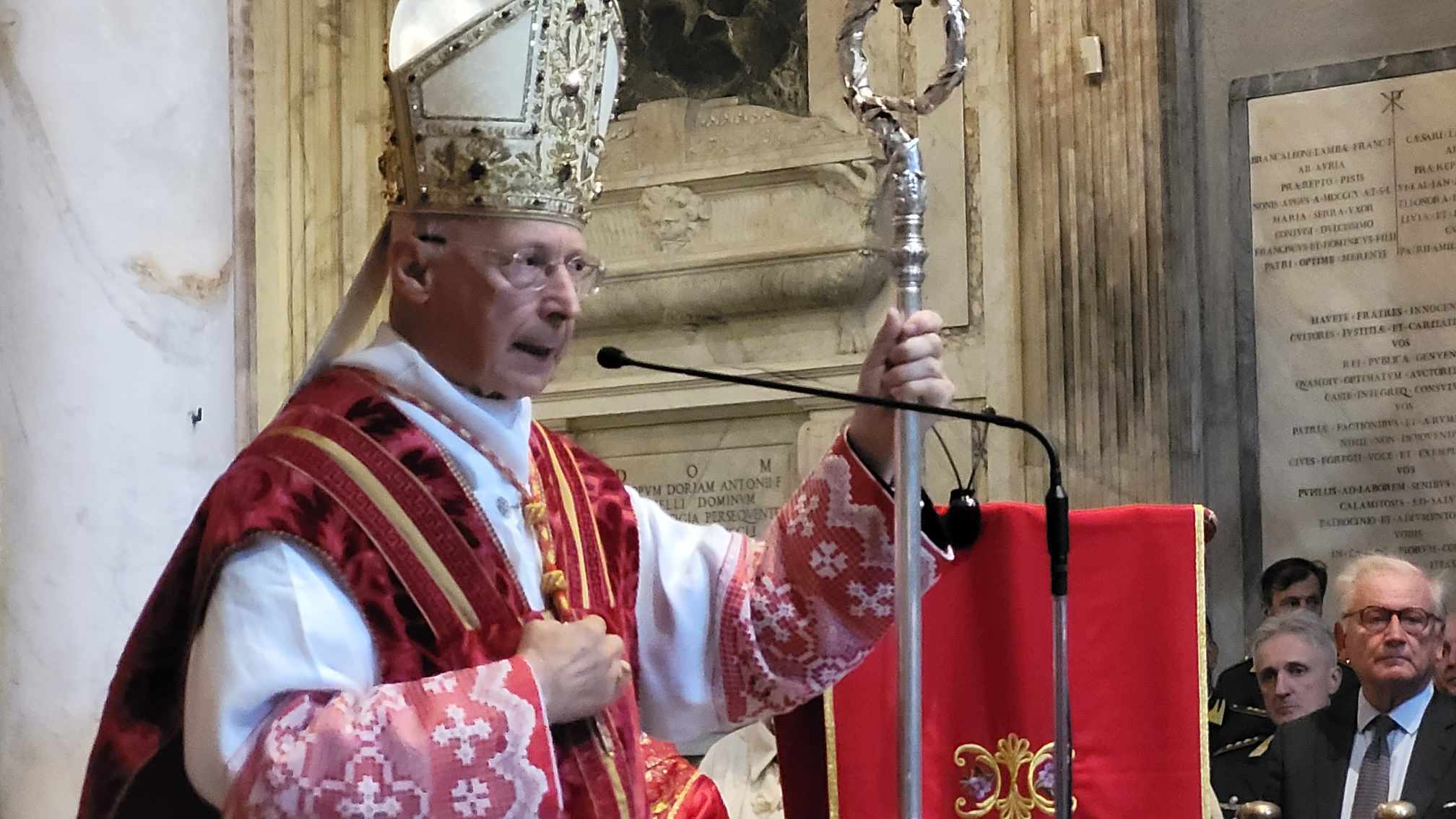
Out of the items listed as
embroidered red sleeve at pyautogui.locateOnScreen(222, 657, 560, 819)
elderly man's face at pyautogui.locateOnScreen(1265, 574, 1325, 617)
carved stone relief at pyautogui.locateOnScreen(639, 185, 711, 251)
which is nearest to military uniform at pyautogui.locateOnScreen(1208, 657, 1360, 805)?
elderly man's face at pyautogui.locateOnScreen(1265, 574, 1325, 617)

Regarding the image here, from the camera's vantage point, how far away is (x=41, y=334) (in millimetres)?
2992

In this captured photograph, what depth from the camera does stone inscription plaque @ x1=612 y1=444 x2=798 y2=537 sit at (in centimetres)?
708

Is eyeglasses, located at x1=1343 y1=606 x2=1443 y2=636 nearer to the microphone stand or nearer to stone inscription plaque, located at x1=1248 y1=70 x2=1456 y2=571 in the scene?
stone inscription plaque, located at x1=1248 y1=70 x2=1456 y2=571

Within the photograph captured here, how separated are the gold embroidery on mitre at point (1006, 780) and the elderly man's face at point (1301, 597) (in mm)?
3081

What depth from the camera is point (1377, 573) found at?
5156 millimetres

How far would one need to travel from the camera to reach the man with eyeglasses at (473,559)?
202 centimetres

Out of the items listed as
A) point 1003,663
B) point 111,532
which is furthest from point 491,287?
point 1003,663

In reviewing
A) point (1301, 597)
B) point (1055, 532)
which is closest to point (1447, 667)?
point (1301, 597)

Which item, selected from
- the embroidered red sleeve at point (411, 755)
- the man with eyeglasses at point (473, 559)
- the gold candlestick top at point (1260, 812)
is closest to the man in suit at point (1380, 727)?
the gold candlestick top at point (1260, 812)

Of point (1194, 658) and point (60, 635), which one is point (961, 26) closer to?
point (1194, 658)

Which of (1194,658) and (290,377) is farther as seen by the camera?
(290,377)

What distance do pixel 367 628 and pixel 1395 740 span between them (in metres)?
3.51

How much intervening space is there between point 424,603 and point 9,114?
4.14 ft

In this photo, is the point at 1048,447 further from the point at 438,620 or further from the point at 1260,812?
the point at 1260,812
